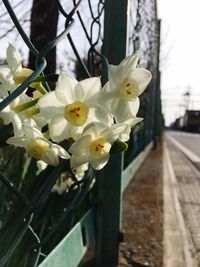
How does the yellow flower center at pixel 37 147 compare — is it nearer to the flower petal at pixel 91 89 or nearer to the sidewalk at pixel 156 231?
the flower petal at pixel 91 89

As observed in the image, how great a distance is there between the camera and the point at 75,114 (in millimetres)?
650

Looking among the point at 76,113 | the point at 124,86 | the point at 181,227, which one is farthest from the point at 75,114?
the point at 181,227

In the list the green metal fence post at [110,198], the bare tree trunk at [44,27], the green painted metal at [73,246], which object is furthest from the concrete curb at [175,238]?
the bare tree trunk at [44,27]

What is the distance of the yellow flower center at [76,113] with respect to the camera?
0.65 metres

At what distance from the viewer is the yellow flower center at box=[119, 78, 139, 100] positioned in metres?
0.72

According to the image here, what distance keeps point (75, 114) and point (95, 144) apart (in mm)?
52

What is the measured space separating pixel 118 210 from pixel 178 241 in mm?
553

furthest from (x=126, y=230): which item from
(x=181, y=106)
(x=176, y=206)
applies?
(x=181, y=106)

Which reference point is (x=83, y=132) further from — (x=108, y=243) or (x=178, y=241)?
(x=178, y=241)

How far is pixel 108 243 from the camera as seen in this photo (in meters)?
1.91

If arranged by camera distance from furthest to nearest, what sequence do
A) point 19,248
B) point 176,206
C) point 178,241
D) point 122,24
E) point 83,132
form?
point 176,206, point 178,241, point 122,24, point 19,248, point 83,132

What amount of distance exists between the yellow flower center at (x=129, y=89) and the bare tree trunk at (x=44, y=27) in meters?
1.69

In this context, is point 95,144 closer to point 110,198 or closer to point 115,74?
point 115,74

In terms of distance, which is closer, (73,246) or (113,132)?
(113,132)
